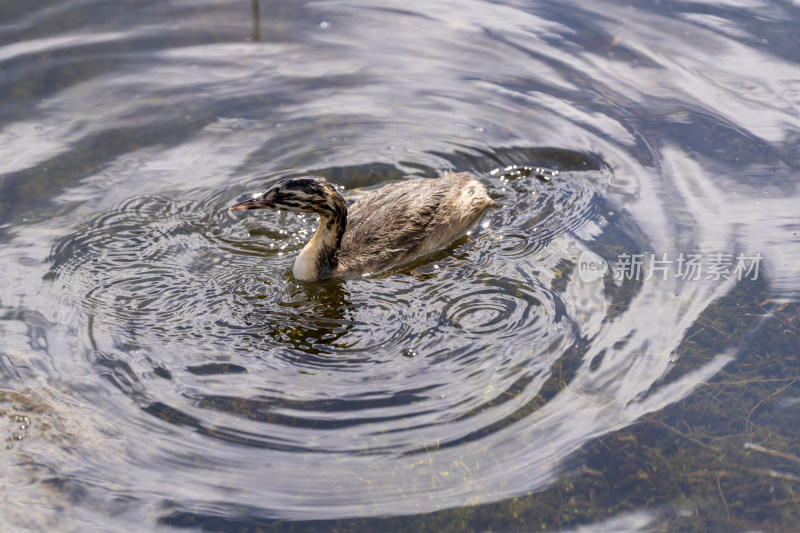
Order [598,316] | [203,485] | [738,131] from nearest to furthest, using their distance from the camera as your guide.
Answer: [203,485] < [598,316] < [738,131]

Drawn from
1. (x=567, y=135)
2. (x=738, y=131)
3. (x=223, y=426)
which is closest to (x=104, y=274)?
(x=223, y=426)

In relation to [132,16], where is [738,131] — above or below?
below

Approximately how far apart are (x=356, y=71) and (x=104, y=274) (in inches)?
176

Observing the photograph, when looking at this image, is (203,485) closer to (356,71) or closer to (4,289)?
(4,289)

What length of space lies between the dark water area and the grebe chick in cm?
19

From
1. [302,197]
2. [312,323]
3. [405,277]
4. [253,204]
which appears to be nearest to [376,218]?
[405,277]

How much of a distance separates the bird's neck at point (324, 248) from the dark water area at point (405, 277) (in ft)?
0.53

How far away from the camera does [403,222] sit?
771 cm

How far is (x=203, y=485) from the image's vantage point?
17.5 feet

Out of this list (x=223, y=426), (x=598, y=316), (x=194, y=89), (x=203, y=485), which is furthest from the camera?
(x=194, y=89)

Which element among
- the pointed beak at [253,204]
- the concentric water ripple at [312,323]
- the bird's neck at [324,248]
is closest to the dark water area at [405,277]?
the concentric water ripple at [312,323]

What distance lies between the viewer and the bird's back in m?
7.61

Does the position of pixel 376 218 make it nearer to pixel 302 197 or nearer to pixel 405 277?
pixel 405 277

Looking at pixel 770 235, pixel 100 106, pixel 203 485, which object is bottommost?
pixel 203 485
